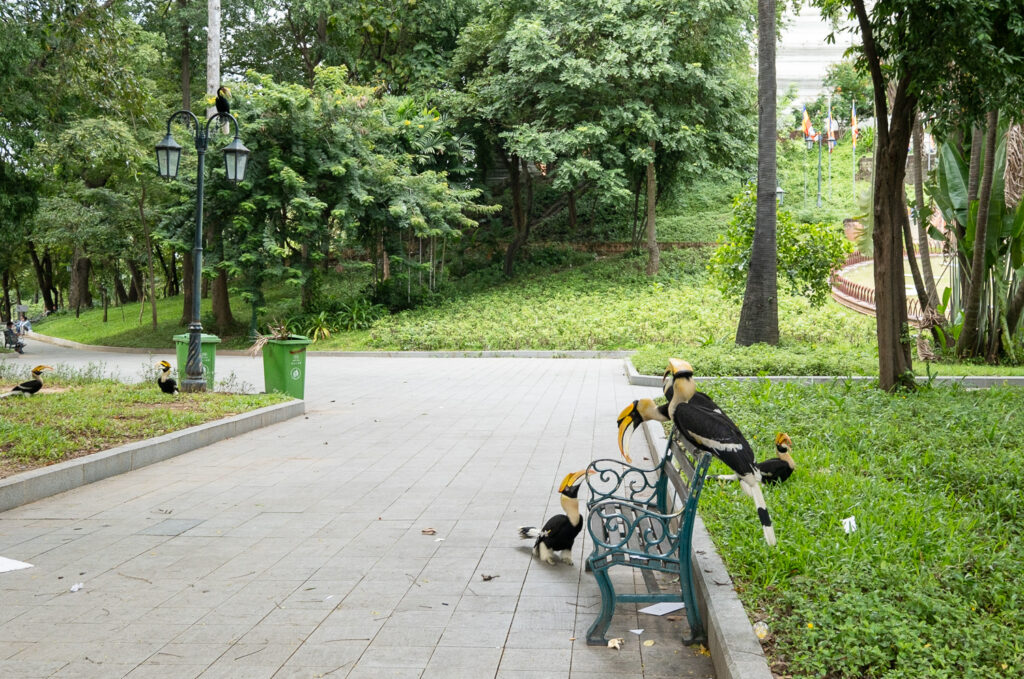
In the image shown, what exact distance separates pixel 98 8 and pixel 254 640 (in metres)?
11.9

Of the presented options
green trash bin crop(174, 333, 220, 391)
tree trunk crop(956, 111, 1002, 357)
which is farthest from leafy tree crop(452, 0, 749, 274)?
Result: green trash bin crop(174, 333, 220, 391)

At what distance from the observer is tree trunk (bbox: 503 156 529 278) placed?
1247 inches

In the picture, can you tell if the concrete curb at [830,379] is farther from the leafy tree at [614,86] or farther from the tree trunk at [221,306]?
the tree trunk at [221,306]

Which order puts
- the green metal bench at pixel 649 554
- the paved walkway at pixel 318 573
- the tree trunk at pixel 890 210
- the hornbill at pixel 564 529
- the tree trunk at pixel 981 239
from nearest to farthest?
the paved walkway at pixel 318 573
the green metal bench at pixel 649 554
the hornbill at pixel 564 529
the tree trunk at pixel 890 210
the tree trunk at pixel 981 239

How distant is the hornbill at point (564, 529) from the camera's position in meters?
4.84

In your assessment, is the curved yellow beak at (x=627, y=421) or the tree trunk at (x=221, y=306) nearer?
the curved yellow beak at (x=627, y=421)

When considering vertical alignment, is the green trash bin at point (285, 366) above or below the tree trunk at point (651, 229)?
below

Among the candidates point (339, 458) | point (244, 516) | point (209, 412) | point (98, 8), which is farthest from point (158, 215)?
point (244, 516)

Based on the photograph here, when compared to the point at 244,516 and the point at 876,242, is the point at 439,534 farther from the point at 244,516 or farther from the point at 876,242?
the point at 876,242

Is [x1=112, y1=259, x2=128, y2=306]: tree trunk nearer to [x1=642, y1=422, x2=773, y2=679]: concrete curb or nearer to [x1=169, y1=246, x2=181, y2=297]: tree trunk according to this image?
[x1=169, y1=246, x2=181, y2=297]: tree trunk

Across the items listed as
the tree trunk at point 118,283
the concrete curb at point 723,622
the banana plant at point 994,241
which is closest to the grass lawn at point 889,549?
the concrete curb at point 723,622

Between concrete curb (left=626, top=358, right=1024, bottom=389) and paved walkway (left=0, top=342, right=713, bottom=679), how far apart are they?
3.97m

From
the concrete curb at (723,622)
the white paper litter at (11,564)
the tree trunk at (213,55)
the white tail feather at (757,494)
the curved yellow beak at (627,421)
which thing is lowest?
the white paper litter at (11,564)

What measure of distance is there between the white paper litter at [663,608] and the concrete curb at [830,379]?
272 inches
